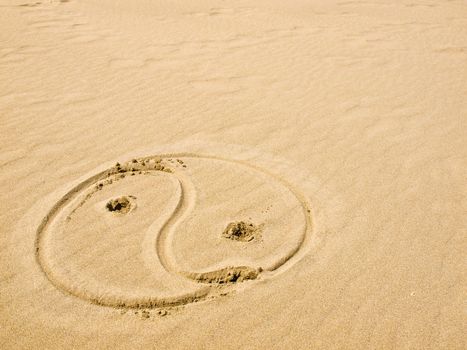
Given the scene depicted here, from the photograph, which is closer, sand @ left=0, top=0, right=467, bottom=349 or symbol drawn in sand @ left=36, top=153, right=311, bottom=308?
sand @ left=0, top=0, right=467, bottom=349

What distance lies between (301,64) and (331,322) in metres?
3.64

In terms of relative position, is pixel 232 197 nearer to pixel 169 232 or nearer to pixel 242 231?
pixel 242 231

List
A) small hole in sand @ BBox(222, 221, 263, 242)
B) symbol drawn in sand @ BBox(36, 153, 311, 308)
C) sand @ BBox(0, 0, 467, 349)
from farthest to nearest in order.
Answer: small hole in sand @ BBox(222, 221, 263, 242) < symbol drawn in sand @ BBox(36, 153, 311, 308) < sand @ BBox(0, 0, 467, 349)

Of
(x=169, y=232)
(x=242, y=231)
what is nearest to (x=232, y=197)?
(x=242, y=231)

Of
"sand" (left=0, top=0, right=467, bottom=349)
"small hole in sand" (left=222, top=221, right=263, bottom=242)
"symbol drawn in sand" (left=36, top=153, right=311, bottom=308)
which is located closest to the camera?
"sand" (left=0, top=0, right=467, bottom=349)

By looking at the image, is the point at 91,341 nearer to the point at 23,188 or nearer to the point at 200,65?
the point at 23,188

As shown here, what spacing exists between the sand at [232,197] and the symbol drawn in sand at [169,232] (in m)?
0.01

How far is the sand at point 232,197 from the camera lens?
5.86ft

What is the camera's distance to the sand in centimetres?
179

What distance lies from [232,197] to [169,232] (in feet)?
1.68

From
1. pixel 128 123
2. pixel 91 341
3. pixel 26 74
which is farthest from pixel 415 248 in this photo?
pixel 26 74

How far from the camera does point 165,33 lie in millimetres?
5633

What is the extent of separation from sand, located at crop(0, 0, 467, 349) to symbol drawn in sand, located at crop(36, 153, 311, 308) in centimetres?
1

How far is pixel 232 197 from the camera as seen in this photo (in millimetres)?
2541
